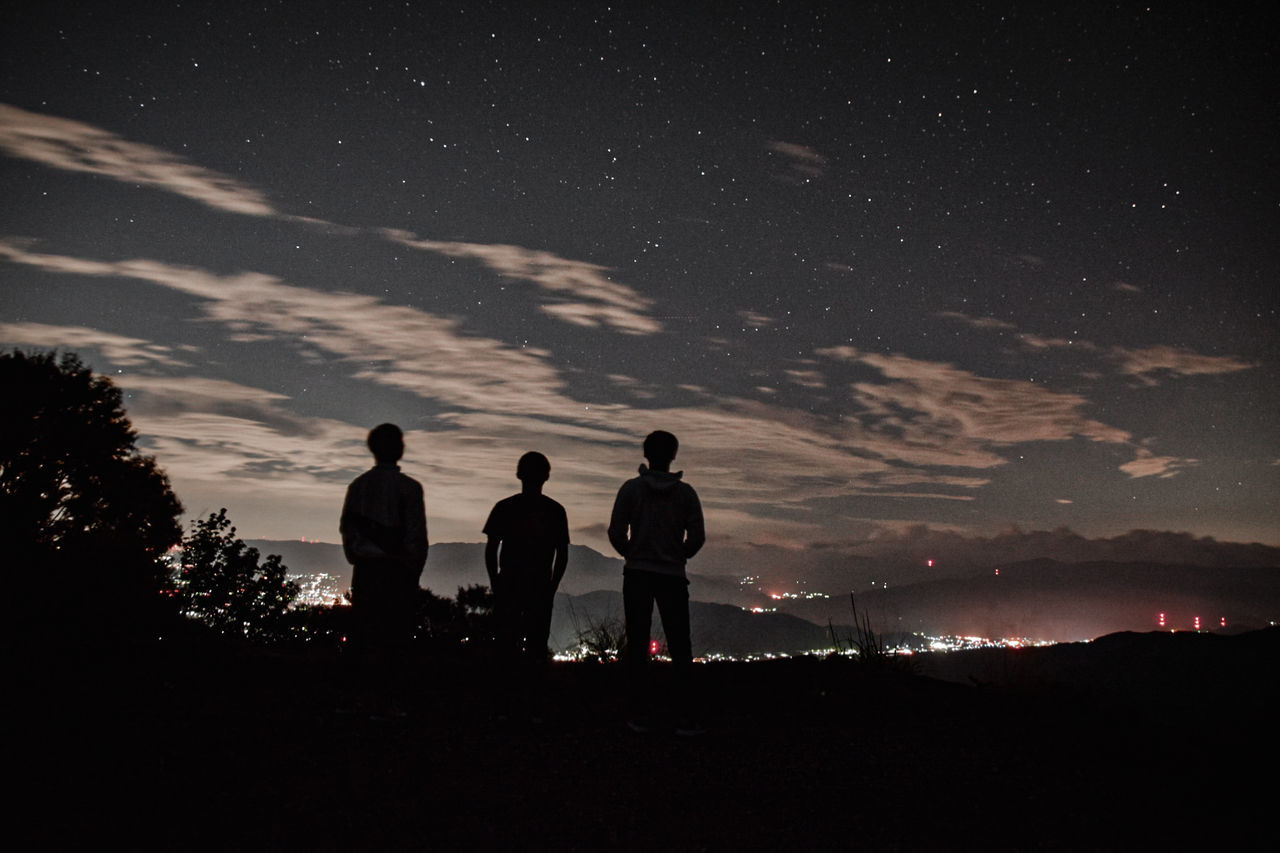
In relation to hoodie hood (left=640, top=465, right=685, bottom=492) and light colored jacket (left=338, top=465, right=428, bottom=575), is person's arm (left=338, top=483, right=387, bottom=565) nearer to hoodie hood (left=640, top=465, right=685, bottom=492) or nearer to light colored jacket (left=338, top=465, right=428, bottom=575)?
light colored jacket (left=338, top=465, right=428, bottom=575)

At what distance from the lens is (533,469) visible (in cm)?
659

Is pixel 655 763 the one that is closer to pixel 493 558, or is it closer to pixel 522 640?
pixel 522 640

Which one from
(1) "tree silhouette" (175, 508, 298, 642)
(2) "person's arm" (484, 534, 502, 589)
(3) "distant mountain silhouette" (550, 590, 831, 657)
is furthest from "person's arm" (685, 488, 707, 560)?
(1) "tree silhouette" (175, 508, 298, 642)

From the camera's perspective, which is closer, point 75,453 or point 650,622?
point 650,622

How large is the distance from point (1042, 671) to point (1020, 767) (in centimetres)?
255

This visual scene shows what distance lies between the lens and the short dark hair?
19.2ft

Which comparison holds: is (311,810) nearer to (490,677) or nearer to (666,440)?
(490,677)

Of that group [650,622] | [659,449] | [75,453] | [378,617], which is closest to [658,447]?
[659,449]

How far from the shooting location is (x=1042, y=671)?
744 cm

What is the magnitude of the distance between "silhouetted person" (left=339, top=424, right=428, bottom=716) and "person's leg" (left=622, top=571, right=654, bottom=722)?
1.40m

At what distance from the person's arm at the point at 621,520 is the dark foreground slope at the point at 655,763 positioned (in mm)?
1300

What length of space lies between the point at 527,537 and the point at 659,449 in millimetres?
1326

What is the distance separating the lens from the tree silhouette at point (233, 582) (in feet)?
42.5

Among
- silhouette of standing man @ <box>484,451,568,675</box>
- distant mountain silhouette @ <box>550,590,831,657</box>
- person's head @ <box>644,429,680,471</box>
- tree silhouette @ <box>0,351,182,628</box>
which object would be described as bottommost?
distant mountain silhouette @ <box>550,590,831,657</box>
